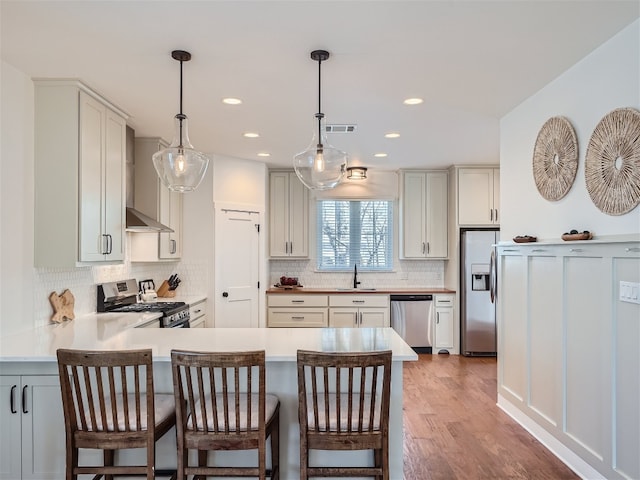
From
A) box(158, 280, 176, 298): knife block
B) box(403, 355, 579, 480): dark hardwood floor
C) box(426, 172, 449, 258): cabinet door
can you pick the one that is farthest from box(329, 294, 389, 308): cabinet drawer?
box(158, 280, 176, 298): knife block

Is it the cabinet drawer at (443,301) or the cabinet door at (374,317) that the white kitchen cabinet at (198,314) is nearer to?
the cabinet door at (374,317)

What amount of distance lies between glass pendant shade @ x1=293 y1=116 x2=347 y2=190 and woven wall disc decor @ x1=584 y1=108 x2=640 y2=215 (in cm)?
147

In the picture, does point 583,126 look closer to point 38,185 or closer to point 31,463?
point 38,185

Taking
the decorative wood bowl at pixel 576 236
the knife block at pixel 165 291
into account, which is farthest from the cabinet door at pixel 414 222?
the decorative wood bowl at pixel 576 236

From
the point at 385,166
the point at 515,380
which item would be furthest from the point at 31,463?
the point at 385,166

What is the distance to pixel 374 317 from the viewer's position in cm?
596

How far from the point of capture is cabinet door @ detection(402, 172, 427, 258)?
20.5 feet

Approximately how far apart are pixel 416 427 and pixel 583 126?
2.47 metres

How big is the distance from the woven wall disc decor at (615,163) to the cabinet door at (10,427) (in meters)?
Answer: 3.41

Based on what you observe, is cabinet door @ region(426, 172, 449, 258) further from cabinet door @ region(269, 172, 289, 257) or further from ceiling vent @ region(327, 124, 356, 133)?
ceiling vent @ region(327, 124, 356, 133)

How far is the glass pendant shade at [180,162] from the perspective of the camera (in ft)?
8.61

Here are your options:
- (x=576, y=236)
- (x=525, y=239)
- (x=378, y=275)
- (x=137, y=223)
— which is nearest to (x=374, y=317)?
(x=378, y=275)

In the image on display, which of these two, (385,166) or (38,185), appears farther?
(385,166)

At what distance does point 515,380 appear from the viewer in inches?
142
